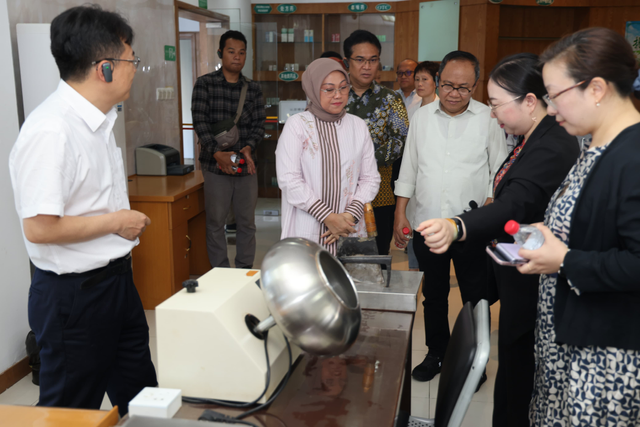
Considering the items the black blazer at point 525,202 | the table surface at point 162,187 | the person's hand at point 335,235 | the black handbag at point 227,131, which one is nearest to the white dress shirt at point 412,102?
the black handbag at point 227,131

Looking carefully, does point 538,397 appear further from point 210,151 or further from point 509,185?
point 210,151

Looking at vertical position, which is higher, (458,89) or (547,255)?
(458,89)

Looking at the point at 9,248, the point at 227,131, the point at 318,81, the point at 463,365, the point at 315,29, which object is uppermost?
the point at 315,29

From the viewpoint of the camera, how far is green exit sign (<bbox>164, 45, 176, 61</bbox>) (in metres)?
4.76

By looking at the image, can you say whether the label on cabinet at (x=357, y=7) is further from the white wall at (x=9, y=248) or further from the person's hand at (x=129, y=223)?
the person's hand at (x=129, y=223)

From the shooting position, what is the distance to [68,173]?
150 centimetres

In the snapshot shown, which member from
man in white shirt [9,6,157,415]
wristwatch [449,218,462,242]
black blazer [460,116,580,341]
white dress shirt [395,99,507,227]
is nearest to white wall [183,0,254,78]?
white dress shirt [395,99,507,227]

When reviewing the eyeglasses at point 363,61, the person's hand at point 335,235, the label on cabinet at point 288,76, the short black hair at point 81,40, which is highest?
the label on cabinet at point 288,76

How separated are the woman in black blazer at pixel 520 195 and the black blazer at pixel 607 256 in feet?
1.10

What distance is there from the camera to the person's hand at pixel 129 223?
159cm

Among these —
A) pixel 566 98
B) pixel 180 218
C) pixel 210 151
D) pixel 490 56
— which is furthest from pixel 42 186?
pixel 490 56

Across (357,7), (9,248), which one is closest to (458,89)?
(9,248)

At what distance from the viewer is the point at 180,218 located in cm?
368

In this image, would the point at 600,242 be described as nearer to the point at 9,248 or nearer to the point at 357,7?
the point at 9,248
